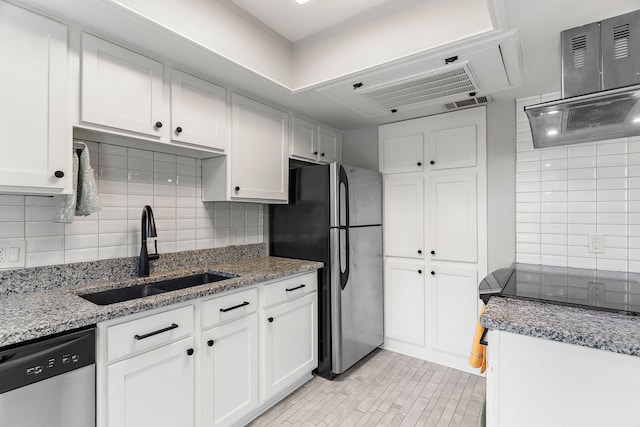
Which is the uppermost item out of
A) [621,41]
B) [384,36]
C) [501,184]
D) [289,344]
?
[384,36]

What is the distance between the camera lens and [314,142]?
113 inches

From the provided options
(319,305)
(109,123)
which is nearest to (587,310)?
(319,305)

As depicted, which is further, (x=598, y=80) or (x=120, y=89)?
(x=120, y=89)

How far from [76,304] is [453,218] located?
256cm

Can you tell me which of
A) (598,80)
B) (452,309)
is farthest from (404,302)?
(598,80)

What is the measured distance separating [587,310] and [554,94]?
1757 mm

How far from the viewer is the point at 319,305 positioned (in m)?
2.43

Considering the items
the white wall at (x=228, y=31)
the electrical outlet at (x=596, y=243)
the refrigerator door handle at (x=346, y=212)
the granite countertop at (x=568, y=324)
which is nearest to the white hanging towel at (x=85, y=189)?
the white wall at (x=228, y=31)

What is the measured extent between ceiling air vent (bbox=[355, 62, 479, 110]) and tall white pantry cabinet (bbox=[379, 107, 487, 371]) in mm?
494

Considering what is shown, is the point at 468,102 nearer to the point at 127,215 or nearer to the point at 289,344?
the point at 289,344

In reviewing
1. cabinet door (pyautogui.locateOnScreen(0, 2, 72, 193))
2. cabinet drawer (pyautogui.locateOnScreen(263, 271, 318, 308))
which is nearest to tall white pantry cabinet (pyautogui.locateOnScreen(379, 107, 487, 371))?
cabinet drawer (pyautogui.locateOnScreen(263, 271, 318, 308))

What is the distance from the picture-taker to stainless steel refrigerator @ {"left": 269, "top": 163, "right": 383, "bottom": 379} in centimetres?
238

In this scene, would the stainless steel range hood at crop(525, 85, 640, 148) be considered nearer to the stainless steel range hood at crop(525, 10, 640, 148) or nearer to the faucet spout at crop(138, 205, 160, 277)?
the stainless steel range hood at crop(525, 10, 640, 148)

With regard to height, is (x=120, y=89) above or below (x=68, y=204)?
above
